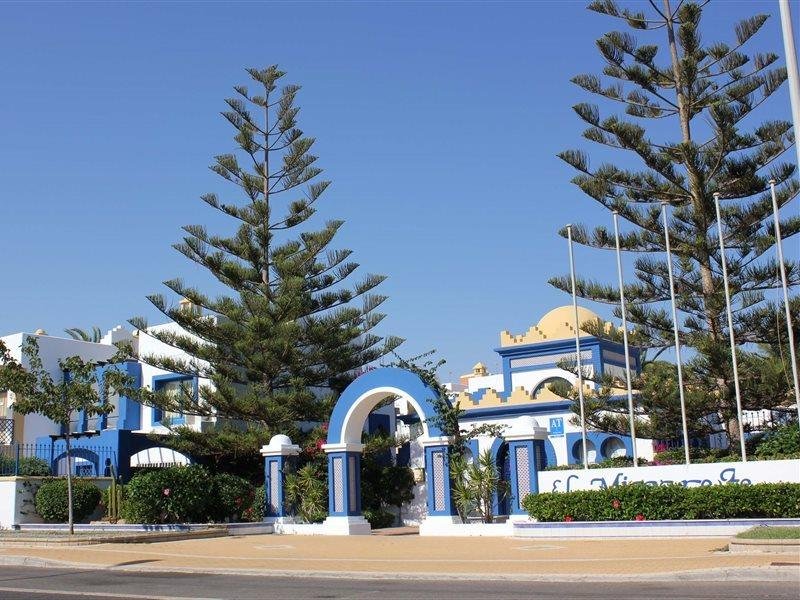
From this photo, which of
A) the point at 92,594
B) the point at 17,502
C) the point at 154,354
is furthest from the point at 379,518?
the point at 92,594

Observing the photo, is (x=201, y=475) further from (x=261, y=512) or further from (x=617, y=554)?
(x=617, y=554)

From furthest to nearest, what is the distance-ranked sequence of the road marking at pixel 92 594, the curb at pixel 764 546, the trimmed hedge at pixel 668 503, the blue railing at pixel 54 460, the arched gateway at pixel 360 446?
the blue railing at pixel 54 460, the arched gateway at pixel 360 446, the trimmed hedge at pixel 668 503, the curb at pixel 764 546, the road marking at pixel 92 594

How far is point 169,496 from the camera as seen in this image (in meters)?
21.0

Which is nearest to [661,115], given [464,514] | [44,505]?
[464,514]

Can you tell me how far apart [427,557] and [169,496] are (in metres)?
8.79

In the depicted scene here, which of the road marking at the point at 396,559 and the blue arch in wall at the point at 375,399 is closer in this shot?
the road marking at the point at 396,559

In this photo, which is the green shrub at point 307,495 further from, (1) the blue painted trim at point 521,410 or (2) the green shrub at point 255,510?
(1) the blue painted trim at point 521,410

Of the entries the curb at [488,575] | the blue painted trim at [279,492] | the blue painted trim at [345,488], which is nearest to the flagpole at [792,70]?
the curb at [488,575]

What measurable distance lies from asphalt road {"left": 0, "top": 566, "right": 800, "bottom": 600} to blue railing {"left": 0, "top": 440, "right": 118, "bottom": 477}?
37.3 feet

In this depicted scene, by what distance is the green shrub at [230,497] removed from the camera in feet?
73.9

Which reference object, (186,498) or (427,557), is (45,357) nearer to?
(186,498)

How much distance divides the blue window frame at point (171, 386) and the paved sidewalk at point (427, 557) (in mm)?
8728

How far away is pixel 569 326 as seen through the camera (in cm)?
3016

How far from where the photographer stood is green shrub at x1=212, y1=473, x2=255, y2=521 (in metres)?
22.5
